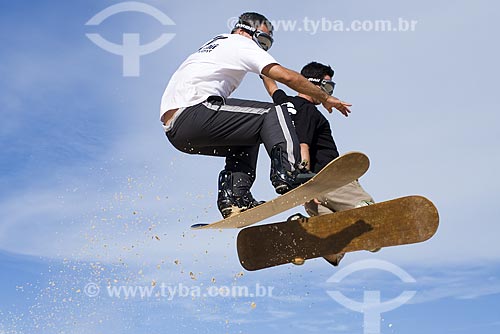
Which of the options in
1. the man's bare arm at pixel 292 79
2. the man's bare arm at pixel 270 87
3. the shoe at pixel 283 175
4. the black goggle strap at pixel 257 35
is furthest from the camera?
the man's bare arm at pixel 270 87

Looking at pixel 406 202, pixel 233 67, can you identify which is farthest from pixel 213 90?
pixel 406 202

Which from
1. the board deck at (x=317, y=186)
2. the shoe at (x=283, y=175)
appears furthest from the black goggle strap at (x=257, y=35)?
the board deck at (x=317, y=186)

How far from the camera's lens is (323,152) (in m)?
8.05

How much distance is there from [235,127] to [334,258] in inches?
95.0

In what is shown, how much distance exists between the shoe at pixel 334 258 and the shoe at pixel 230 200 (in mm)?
1511

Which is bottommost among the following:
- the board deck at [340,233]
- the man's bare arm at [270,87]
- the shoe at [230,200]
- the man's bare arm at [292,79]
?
the board deck at [340,233]

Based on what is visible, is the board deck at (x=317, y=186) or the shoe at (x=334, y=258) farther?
the shoe at (x=334, y=258)

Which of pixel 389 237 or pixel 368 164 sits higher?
pixel 368 164

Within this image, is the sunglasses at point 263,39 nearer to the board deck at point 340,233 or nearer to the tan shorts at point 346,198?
the tan shorts at point 346,198

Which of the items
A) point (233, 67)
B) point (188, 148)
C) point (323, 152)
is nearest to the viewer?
point (233, 67)

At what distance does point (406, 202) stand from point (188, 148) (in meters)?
2.41

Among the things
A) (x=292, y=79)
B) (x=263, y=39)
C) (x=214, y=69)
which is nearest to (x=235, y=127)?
(x=214, y=69)

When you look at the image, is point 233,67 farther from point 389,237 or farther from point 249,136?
point 389,237

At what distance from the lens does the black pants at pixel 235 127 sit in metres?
6.91
